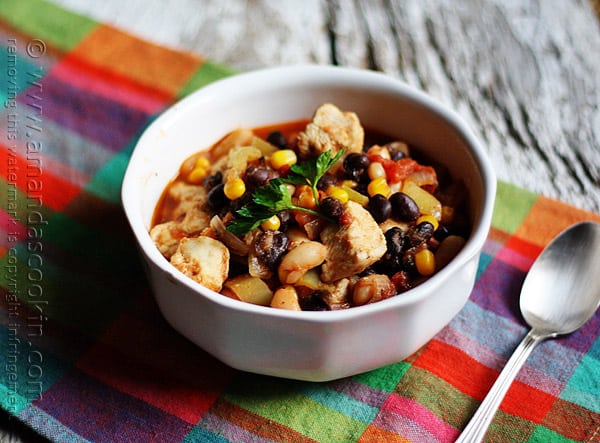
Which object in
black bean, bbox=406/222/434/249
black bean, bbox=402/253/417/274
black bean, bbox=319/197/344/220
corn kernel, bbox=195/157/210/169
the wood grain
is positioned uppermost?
black bean, bbox=319/197/344/220

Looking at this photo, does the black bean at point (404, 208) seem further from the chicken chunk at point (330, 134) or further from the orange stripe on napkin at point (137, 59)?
the orange stripe on napkin at point (137, 59)

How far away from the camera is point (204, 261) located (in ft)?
9.53

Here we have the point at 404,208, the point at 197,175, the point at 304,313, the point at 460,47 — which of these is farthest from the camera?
the point at 460,47

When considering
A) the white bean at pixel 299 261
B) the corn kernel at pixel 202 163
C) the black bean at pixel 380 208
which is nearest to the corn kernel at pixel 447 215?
the black bean at pixel 380 208

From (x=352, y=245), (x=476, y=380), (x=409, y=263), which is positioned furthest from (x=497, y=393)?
(x=352, y=245)

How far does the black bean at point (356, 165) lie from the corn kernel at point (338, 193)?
164mm

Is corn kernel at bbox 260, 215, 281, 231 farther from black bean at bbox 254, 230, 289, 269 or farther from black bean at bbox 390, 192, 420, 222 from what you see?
black bean at bbox 390, 192, 420, 222

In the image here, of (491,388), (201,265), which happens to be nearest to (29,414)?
(201,265)

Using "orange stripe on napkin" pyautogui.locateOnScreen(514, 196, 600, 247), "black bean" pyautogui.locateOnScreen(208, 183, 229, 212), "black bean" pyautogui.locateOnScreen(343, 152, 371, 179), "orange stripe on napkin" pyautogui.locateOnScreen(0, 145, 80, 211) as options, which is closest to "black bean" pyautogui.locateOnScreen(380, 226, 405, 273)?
"black bean" pyautogui.locateOnScreen(343, 152, 371, 179)

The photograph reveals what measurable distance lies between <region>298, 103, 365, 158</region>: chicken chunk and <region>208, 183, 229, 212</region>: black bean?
0.44m

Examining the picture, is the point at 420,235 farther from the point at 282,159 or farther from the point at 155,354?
the point at 155,354

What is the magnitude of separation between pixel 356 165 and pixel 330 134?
22cm

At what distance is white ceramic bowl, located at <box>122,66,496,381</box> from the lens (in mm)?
2709

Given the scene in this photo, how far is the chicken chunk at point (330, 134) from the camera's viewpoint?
11.0ft
